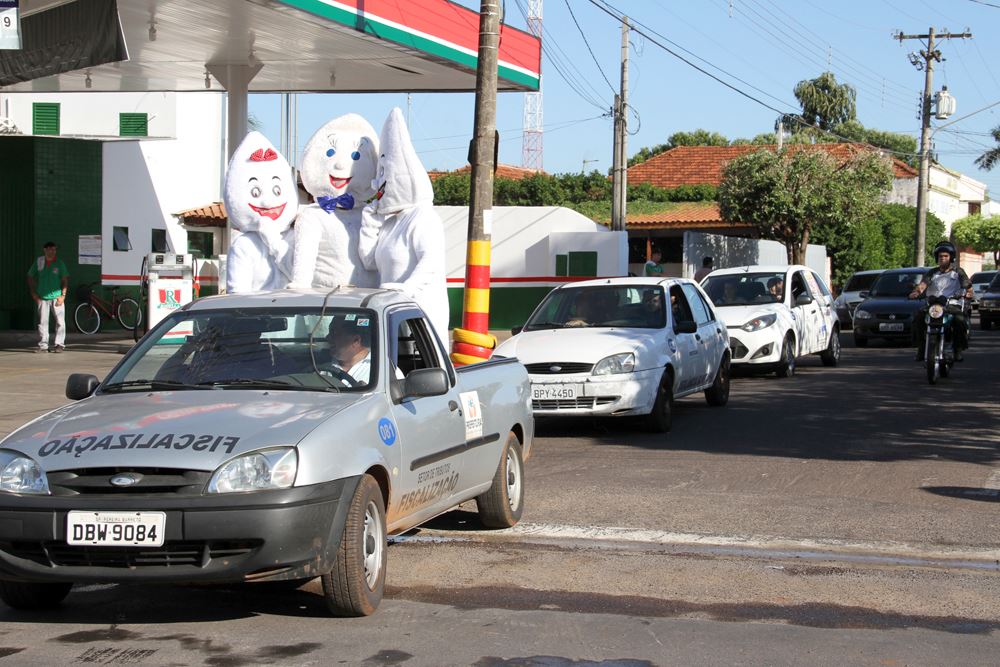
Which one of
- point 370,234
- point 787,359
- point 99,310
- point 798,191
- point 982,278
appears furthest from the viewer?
point 982,278

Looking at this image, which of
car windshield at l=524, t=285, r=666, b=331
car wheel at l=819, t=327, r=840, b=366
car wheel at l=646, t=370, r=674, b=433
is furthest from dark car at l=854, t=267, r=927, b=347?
car wheel at l=646, t=370, r=674, b=433

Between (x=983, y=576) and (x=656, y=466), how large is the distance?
3974 millimetres

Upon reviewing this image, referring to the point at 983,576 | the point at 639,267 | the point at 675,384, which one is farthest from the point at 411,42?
the point at 639,267

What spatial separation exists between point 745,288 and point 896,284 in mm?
8057

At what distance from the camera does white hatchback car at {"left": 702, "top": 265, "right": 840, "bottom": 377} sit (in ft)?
60.2

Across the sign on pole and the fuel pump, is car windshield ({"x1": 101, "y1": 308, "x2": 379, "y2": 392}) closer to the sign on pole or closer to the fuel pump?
the sign on pole

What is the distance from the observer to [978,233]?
70.6 m

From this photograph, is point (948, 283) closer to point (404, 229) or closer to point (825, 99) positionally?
point (404, 229)

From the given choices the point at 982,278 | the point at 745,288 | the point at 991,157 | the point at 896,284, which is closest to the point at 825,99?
the point at 991,157

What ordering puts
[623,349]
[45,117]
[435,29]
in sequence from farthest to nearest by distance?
[45,117] → [435,29] → [623,349]

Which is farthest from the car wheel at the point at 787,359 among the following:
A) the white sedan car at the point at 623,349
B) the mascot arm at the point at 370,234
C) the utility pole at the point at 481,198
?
the mascot arm at the point at 370,234

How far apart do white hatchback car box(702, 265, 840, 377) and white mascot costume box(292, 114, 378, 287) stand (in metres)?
8.62

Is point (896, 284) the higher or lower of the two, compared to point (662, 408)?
higher

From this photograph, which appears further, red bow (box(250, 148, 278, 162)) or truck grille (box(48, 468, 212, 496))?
red bow (box(250, 148, 278, 162))
